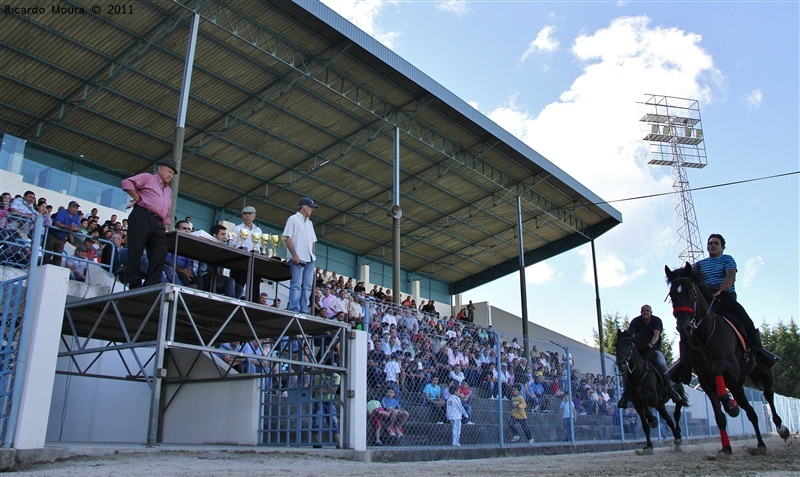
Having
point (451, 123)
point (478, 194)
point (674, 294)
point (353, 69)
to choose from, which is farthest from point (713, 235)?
point (478, 194)

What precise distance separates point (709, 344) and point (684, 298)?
2.45ft

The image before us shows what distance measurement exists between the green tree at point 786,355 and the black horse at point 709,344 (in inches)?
1639

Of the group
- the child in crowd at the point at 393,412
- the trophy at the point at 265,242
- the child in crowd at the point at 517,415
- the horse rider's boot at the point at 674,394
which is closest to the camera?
the trophy at the point at 265,242

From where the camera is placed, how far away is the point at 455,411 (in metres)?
10.8

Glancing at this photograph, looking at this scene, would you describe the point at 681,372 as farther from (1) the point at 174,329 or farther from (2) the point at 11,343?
(2) the point at 11,343

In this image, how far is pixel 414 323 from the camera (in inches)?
427

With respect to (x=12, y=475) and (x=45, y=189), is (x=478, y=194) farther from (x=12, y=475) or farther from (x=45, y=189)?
(x=12, y=475)

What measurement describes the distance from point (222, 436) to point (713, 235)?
311 inches

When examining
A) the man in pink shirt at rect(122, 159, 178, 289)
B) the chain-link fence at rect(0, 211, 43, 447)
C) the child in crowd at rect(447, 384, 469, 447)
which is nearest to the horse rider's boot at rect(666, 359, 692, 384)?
the child in crowd at rect(447, 384, 469, 447)

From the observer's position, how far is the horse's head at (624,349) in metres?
10.8

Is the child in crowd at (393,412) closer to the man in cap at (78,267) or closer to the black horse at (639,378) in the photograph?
the black horse at (639,378)

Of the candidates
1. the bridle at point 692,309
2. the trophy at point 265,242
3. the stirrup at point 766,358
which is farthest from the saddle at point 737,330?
the trophy at point 265,242

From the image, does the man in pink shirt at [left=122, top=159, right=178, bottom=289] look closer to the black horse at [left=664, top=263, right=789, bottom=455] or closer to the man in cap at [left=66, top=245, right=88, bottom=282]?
the man in cap at [left=66, top=245, right=88, bottom=282]

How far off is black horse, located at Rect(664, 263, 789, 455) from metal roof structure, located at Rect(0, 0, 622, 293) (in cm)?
1227
